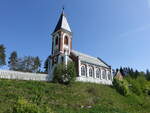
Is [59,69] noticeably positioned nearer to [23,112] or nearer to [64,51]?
[64,51]

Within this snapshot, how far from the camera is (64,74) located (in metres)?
27.3

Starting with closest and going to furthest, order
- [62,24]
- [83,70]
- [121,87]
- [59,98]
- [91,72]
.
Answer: [59,98] → [121,87] → [83,70] → [62,24] → [91,72]

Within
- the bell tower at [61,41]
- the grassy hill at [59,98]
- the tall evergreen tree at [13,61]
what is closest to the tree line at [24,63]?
the tall evergreen tree at [13,61]

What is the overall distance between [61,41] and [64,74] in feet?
42.5

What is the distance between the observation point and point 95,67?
4250cm

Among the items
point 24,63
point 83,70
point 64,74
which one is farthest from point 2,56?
point 64,74

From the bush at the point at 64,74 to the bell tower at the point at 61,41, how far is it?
9.43m

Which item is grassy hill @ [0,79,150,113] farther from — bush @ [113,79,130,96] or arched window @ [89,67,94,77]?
arched window @ [89,67,94,77]

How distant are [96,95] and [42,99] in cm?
883

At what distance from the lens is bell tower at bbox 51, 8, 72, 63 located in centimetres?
3788

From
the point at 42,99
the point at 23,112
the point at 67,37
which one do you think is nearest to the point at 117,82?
the point at 67,37

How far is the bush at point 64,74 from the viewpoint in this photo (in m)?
27.0

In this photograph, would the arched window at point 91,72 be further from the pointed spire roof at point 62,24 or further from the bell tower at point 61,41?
the pointed spire roof at point 62,24

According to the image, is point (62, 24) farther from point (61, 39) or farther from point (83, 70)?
point (83, 70)
